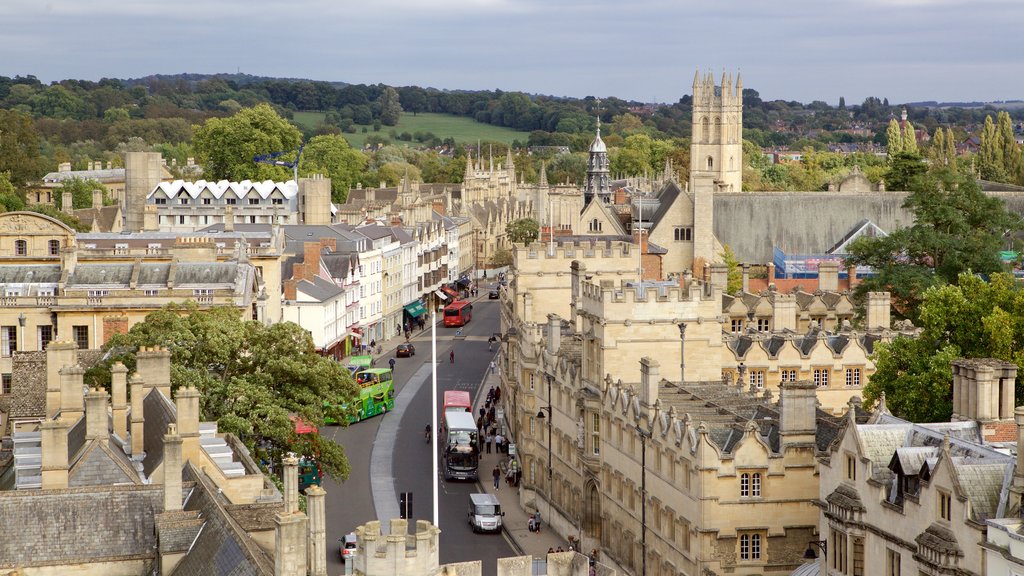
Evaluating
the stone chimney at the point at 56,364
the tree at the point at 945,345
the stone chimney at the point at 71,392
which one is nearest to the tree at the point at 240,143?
the tree at the point at 945,345

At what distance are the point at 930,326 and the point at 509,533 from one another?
16.9m

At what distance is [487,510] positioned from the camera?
63812 mm


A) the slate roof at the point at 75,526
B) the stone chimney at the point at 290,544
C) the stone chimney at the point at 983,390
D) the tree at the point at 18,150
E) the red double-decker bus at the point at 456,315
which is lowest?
the red double-decker bus at the point at 456,315

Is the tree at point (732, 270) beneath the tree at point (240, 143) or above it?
beneath

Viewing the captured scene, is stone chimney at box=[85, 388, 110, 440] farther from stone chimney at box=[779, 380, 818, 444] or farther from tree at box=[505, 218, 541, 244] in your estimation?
tree at box=[505, 218, 541, 244]

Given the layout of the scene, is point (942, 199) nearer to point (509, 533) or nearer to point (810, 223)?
point (509, 533)

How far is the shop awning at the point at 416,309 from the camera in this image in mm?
130500

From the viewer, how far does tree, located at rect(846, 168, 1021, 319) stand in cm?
8362

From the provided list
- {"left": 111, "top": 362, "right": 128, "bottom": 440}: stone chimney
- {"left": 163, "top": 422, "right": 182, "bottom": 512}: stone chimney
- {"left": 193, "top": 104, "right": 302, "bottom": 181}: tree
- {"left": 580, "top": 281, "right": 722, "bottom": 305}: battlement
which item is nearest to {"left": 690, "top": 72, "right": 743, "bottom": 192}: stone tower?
{"left": 193, "top": 104, "right": 302, "bottom": 181}: tree

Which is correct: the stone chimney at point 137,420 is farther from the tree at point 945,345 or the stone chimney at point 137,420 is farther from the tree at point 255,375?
the tree at point 945,345

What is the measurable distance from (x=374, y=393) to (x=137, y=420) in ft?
144

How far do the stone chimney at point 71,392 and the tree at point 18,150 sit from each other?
100 metres

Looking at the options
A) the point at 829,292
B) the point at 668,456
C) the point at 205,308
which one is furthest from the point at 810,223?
the point at 668,456

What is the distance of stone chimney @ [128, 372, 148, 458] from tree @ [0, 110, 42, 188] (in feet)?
339
